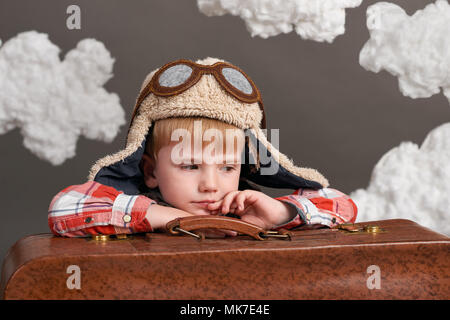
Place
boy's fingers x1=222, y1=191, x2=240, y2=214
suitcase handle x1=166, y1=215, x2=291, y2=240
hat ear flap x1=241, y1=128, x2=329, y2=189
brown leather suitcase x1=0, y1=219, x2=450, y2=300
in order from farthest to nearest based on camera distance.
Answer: hat ear flap x1=241, y1=128, x2=329, y2=189 → boy's fingers x1=222, y1=191, x2=240, y2=214 → suitcase handle x1=166, y1=215, x2=291, y2=240 → brown leather suitcase x1=0, y1=219, x2=450, y2=300

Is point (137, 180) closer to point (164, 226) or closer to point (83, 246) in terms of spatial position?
point (164, 226)

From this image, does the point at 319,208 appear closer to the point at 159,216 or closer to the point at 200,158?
the point at 200,158

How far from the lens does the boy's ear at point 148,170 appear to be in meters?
2.20

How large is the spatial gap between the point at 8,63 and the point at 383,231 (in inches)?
83.2

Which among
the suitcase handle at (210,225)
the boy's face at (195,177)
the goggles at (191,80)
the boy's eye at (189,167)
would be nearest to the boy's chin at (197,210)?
the boy's face at (195,177)

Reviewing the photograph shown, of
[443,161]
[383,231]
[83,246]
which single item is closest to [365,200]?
[443,161]

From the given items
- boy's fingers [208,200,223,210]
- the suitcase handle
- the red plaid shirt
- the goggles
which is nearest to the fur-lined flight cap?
the goggles

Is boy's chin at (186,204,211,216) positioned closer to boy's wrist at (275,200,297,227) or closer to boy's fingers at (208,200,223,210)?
boy's fingers at (208,200,223,210)

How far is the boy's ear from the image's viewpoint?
7.23 feet

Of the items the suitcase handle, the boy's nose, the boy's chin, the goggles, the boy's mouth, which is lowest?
the suitcase handle

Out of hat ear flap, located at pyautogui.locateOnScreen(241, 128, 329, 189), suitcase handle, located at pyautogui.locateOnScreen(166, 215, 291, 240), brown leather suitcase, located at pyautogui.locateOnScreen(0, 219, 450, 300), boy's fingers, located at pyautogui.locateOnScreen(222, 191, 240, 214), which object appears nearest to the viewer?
brown leather suitcase, located at pyautogui.locateOnScreen(0, 219, 450, 300)

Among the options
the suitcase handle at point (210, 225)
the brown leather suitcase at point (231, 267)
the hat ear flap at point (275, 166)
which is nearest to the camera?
the brown leather suitcase at point (231, 267)

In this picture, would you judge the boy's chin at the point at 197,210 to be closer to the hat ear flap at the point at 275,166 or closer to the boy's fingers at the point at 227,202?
the boy's fingers at the point at 227,202

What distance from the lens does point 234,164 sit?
6.91 feet
